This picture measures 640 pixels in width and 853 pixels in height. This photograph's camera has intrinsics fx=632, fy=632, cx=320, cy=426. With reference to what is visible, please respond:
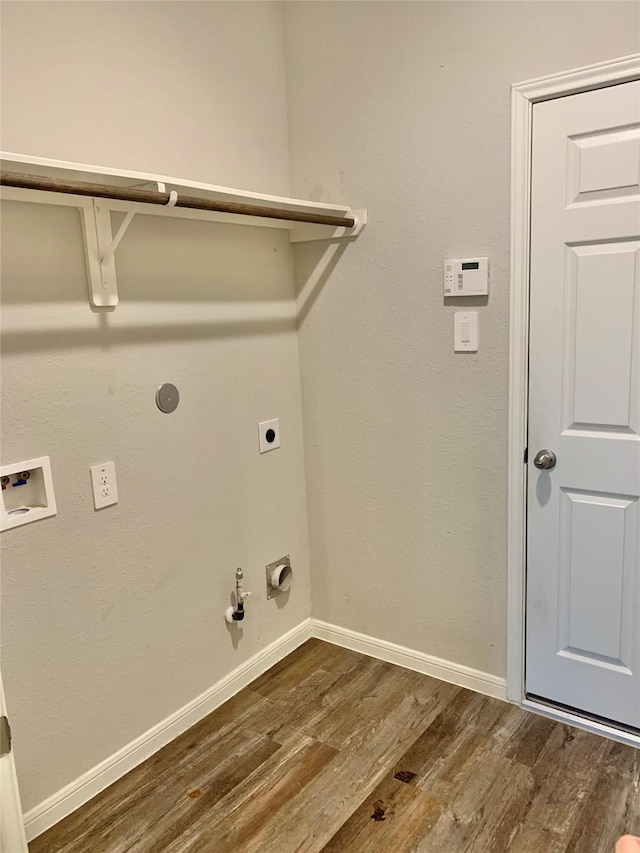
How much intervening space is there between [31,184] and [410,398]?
4.76 feet

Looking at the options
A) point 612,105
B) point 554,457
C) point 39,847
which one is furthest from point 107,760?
point 612,105

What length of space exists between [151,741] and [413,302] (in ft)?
5.83

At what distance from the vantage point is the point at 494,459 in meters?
2.22

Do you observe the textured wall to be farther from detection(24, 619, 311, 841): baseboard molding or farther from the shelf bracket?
detection(24, 619, 311, 841): baseboard molding

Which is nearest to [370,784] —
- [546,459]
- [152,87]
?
[546,459]

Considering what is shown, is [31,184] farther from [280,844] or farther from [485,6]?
[280,844]

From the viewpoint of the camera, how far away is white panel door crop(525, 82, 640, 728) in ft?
6.15

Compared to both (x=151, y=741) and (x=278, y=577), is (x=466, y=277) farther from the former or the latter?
(x=151, y=741)

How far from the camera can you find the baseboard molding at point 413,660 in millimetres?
2377

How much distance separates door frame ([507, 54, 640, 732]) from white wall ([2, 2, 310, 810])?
928mm

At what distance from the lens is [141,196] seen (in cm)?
163

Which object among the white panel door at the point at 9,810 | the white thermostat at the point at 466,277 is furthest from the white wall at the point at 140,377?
the white thermostat at the point at 466,277

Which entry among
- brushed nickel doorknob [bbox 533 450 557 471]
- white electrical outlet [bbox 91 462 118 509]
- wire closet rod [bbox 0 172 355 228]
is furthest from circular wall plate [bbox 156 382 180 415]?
brushed nickel doorknob [bbox 533 450 557 471]

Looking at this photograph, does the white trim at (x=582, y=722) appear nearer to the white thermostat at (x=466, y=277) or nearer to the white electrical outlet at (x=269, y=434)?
the white electrical outlet at (x=269, y=434)
